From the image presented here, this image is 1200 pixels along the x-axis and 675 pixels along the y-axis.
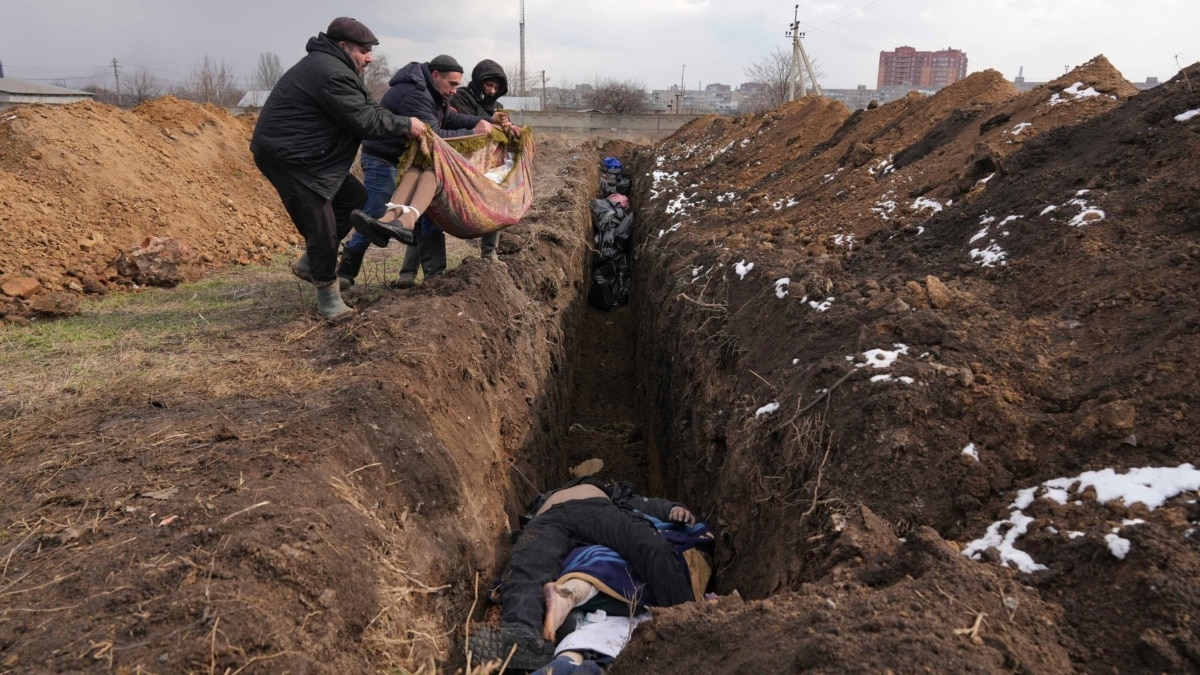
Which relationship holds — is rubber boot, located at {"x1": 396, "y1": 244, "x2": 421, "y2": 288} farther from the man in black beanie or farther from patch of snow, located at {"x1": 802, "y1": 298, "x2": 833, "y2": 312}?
patch of snow, located at {"x1": 802, "y1": 298, "x2": 833, "y2": 312}

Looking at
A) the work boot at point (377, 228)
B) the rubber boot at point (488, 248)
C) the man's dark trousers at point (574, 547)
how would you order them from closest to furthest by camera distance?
the man's dark trousers at point (574, 547), the work boot at point (377, 228), the rubber boot at point (488, 248)

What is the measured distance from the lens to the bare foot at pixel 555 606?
2.89 meters

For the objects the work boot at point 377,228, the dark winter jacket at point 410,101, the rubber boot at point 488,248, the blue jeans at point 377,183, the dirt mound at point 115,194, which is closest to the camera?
the work boot at point 377,228

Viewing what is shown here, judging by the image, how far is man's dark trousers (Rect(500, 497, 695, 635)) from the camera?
300 cm

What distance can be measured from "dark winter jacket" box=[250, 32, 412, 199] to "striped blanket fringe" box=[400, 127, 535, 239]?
336 millimetres

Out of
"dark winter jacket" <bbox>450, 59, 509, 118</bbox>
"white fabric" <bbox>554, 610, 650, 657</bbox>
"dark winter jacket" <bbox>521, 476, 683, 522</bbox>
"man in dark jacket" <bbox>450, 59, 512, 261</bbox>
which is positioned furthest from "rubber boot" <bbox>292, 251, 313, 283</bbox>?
"white fabric" <bbox>554, 610, 650, 657</bbox>

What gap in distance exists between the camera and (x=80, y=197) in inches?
319

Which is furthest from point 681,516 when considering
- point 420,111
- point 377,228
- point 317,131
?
point 420,111

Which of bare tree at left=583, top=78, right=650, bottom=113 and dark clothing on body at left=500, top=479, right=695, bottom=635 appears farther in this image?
bare tree at left=583, top=78, right=650, bottom=113

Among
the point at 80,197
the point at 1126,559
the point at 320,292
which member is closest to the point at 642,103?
the point at 80,197

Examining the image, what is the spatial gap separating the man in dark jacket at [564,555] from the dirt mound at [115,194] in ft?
16.7

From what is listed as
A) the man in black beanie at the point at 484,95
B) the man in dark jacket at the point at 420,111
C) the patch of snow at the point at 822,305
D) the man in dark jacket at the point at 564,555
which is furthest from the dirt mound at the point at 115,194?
the patch of snow at the point at 822,305

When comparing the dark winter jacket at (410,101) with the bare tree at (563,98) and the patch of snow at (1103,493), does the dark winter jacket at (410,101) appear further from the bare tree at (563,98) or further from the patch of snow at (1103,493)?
the bare tree at (563,98)

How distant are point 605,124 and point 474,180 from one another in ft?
92.1
